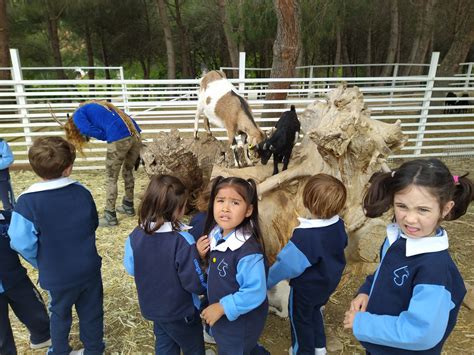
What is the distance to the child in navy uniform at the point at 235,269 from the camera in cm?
155

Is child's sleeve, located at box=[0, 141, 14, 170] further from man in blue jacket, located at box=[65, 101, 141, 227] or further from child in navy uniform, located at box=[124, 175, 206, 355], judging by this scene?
child in navy uniform, located at box=[124, 175, 206, 355]

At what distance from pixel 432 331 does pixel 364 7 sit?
50.3 ft

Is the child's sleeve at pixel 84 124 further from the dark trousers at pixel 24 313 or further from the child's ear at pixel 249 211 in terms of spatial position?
the child's ear at pixel 249 211

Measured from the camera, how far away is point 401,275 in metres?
1.29

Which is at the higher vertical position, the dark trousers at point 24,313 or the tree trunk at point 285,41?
the tree trunk at point 285,41

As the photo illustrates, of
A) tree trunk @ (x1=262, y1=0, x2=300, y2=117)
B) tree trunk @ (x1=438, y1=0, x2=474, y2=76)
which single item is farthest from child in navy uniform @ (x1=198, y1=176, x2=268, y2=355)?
tree trunk @ (x1=438, y1=0, x2=474, y2=76)

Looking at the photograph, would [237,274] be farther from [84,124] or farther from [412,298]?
[84,124]

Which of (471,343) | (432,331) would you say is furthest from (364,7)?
(432,331)

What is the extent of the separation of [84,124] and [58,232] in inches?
81.9

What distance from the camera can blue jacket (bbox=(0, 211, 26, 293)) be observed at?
1937 millimetres

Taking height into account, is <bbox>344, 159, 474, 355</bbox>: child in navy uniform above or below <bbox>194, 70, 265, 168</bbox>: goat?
below

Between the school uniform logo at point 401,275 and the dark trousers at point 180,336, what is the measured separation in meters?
0.97

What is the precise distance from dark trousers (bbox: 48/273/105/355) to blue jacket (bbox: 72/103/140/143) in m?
2.05

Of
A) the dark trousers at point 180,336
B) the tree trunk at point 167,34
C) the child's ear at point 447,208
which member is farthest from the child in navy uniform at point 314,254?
the tree trunk at point 167,34
